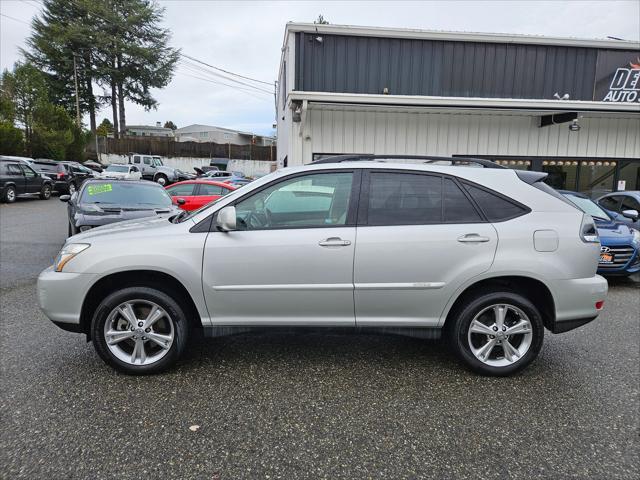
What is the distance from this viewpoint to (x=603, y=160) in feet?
40.5

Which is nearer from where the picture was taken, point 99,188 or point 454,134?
point 99,188

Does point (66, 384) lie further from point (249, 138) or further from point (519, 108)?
point (249, 138)

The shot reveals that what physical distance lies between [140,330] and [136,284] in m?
0.37

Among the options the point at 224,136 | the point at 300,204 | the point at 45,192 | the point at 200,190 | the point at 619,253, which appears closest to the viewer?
the point at 300,204

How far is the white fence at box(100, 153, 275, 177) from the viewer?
37.4 m

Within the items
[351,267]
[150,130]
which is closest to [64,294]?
[351,267]

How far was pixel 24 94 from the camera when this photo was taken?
90.5 feet

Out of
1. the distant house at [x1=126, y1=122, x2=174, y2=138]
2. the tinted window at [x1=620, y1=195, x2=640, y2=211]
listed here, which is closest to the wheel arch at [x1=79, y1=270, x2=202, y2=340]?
Answer: the tinted window at [x1=620, y1=195, x2=640, y2=211]

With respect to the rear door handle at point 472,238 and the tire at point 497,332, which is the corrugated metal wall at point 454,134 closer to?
the rear door handle at point 472,238

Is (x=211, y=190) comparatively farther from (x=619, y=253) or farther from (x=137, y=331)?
(x=619, y=253)

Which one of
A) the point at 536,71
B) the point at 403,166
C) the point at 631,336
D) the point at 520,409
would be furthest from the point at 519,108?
the point at 520,409

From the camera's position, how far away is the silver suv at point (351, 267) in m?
3.26

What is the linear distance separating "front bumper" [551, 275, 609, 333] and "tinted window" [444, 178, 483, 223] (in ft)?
2.70

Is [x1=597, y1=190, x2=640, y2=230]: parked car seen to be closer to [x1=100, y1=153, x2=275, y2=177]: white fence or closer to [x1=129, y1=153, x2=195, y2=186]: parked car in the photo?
[x1=129, y1=153, x2=195, y2=186]: parked car
